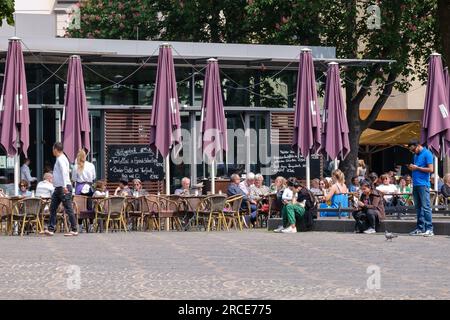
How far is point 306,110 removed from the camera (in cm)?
3038

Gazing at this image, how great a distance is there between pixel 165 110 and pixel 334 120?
4.22 m

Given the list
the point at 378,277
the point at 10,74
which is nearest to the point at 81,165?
the point at 10,74

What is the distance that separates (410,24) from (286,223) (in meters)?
17.3

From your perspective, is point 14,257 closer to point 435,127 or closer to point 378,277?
point 378,277

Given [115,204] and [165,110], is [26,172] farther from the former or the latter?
[115,204]

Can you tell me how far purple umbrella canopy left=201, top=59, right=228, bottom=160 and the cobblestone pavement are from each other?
4014 millimetres

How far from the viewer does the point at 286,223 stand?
89.2 feet

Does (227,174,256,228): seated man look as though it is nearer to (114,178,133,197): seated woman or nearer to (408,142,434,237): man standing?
(114,178,133,197): seated woman

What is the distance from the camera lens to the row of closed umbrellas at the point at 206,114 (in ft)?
91.2

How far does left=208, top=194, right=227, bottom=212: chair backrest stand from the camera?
2814 centimetres

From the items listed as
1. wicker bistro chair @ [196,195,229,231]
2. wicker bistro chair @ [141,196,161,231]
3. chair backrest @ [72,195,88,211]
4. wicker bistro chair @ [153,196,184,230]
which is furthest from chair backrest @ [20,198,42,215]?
wicker bistro chair @ [196,195,229,231]

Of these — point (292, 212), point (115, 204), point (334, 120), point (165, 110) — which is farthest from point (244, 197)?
point (115, 204)

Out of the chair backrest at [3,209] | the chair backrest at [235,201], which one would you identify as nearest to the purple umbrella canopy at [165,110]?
the chair backrest at [235,201]

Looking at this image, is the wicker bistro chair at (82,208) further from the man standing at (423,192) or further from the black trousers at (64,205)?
the man standing at (423,192)
